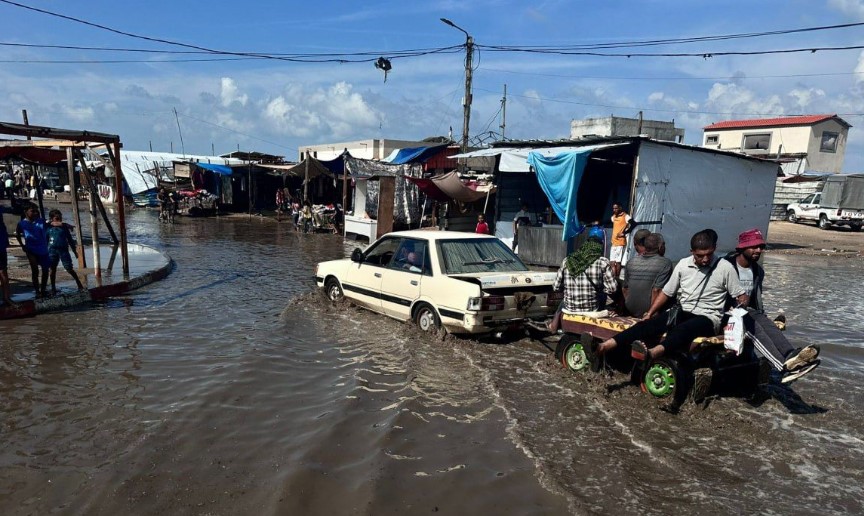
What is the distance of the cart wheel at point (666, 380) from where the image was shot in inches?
194

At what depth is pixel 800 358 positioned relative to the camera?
493 cm

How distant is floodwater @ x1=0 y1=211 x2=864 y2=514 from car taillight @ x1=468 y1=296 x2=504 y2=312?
54cm

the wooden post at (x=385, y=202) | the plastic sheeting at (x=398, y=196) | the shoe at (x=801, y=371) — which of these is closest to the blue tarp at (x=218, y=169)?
the plastic sheeting at (x=398, y=196)

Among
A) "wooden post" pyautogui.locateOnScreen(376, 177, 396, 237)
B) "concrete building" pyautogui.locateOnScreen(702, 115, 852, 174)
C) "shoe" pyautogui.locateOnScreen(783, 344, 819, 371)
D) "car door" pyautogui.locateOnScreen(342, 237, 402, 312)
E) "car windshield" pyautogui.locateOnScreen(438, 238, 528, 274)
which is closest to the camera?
"shoe" pyautogui.locateOnScreen(783, 344, 819, 371)

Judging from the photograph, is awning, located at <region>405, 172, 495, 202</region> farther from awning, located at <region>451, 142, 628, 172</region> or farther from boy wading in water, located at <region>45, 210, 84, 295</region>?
boy wading in water, located at <region>45, 210, 84, 295</region>

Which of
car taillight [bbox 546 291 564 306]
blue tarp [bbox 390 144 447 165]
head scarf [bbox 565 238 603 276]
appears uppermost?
blue tarp [bbox 390 144 447 165]

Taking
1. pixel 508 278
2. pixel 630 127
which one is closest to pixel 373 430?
pixel 508 278

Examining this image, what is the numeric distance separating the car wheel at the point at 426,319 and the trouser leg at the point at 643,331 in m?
2.44

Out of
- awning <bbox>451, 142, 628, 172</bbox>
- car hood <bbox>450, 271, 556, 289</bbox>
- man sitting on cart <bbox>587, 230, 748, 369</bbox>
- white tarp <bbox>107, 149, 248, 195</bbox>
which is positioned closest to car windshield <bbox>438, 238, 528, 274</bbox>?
car hood <bbox>450, 271, 556, 289</bbox>

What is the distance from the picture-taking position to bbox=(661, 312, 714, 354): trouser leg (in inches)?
196

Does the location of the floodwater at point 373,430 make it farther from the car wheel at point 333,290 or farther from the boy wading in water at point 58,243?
the boy wading in water at point 58,243

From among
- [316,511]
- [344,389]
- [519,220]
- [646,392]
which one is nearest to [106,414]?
[344,389]

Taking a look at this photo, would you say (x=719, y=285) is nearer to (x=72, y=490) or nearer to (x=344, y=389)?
(x=344, y=389)

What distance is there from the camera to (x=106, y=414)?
4.80 meters
